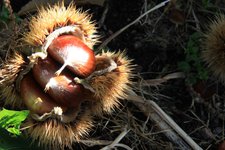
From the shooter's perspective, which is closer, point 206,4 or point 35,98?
point 35,98

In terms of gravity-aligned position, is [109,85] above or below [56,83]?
below

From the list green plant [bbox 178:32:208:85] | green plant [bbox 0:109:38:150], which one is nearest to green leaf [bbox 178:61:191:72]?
green plant [bbox 178:32:208:85]

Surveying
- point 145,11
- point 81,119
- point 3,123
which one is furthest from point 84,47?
point 145,11

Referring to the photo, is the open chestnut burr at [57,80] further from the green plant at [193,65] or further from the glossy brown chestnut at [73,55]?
the green plant at [193,65]

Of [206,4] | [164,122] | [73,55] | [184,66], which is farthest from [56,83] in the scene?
[206,4]

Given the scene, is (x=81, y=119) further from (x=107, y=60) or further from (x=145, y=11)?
(x=145, y=11)

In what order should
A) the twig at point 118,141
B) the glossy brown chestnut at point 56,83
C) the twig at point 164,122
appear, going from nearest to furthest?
the glossy brown chestnut at point 56,83 → the twig at point 118,141 → the twig at point 164,122

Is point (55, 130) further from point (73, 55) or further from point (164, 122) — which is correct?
point (164, 122)

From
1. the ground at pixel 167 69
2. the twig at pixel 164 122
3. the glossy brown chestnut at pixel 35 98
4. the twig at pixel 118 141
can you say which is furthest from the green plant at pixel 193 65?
the glossy brown chestnut at pixel 35 98
